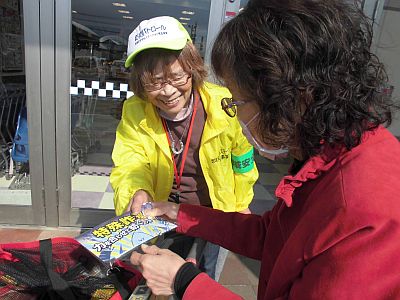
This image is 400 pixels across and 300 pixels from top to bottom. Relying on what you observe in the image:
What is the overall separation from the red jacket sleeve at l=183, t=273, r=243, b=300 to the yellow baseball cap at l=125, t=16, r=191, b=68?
0.88m

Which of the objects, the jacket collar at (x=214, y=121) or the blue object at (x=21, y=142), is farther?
the blue object at (x=21, y=142)

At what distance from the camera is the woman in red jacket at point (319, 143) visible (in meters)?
0.66

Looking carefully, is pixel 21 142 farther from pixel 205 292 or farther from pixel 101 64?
pixel 205 292

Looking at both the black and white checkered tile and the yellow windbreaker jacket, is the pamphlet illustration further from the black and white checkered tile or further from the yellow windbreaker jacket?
the black and white checkered tile

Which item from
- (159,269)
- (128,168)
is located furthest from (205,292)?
(128,168)

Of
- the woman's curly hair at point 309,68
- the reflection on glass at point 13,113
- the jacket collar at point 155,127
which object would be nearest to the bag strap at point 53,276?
the jacket collar at point 155,127

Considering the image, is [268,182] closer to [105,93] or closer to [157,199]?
[105,93]

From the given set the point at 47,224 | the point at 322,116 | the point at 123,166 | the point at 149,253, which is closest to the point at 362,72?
the point at 322,116

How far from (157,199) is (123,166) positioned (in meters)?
0.25

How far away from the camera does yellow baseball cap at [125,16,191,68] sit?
1316 mm

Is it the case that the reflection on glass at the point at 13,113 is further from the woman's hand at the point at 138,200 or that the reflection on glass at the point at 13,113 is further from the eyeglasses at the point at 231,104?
the eyeglasses at the point at 231,104

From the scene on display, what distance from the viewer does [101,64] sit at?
112 inches

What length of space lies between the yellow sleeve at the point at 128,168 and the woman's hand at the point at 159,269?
441 mm

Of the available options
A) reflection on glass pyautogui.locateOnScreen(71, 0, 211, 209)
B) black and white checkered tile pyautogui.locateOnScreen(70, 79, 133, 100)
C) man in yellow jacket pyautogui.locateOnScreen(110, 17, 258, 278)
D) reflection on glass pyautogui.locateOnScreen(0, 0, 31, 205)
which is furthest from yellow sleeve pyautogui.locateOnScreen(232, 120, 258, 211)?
reflection on glass pyautogui.locateOnScreen(0, 0, 31, 205)
